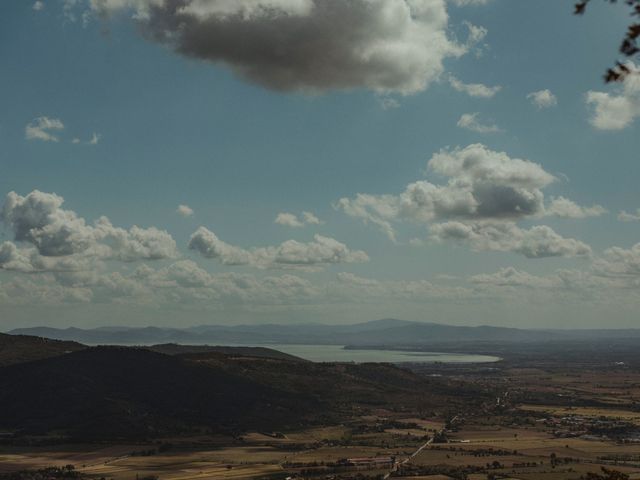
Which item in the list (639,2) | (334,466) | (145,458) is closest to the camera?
(639,2)

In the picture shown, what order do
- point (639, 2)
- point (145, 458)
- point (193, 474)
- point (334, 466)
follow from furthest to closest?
point (145, 458)
point (334, 466)
point (193, 474)
point (639, 2)

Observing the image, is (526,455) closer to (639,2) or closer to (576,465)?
(576,465)

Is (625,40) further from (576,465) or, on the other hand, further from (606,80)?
(576,465)

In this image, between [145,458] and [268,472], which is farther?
[145,458]

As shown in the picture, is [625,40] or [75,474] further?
[75,474]

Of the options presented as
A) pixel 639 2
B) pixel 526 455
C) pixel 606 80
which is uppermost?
pixel 639 2

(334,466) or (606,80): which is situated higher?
(606,80)

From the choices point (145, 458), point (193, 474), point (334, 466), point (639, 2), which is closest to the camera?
point (639, 2)

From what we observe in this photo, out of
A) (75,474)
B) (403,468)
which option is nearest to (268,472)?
(403,468)

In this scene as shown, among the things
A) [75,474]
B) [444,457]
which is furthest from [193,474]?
[444,457]
